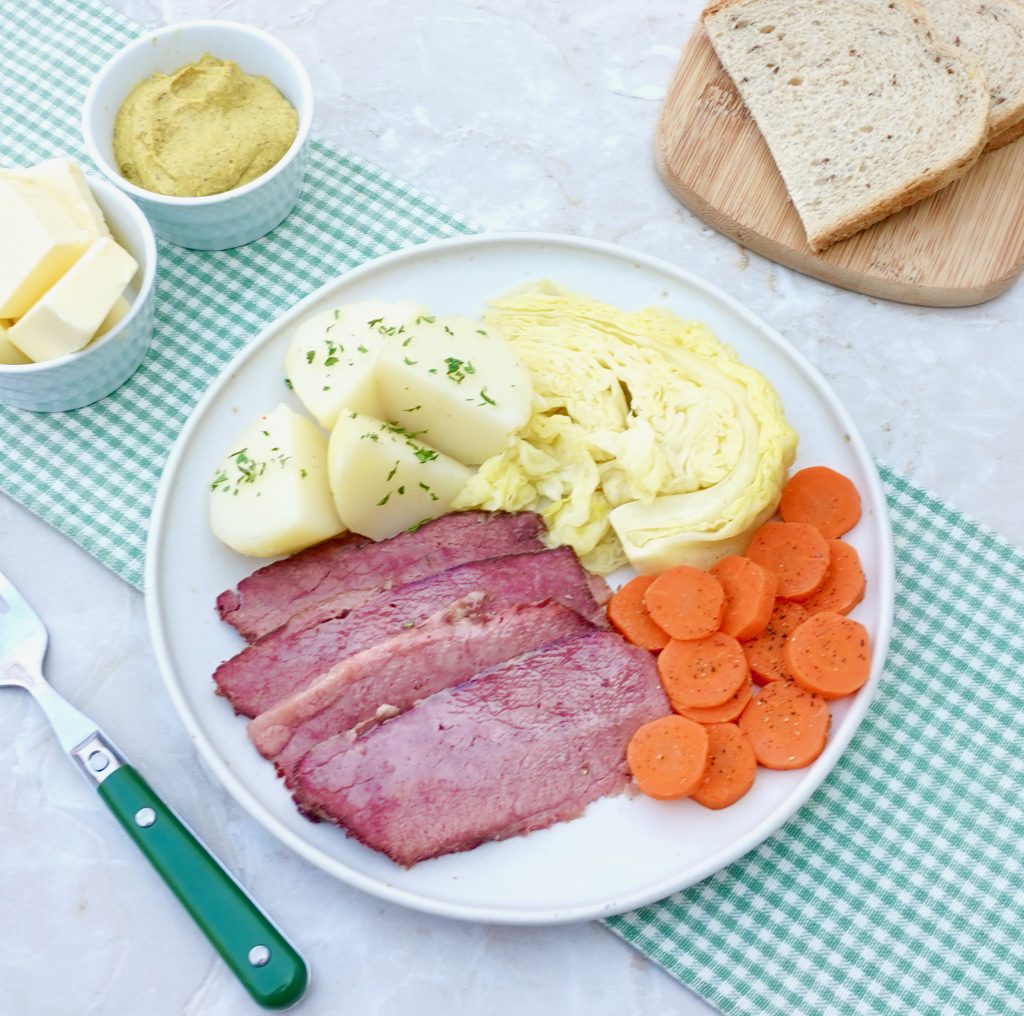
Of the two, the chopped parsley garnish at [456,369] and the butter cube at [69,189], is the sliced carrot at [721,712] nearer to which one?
the chopped parsley garnish at [456,369]

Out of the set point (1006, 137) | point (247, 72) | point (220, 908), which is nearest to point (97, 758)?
point (220, 908)

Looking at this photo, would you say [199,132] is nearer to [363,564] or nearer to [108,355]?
[108,355]

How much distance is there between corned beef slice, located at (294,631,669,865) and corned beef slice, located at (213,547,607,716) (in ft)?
0.56

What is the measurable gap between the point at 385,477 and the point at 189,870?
3.19 ft

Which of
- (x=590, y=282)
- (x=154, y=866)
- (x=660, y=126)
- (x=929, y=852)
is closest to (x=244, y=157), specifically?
(x=590, y=282)

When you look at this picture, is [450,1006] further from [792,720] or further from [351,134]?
[351,134]

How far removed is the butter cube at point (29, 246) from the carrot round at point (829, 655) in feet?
6.40

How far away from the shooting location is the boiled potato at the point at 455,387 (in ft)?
8.85

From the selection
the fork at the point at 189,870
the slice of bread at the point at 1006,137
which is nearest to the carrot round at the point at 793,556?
the fork at the point at 189,870

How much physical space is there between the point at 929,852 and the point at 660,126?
7.17ft

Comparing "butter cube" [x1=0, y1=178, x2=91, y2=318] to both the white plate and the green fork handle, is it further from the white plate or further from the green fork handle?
the green fork handle

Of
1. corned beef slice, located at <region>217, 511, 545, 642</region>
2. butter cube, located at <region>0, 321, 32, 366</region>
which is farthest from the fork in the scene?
butter cube, located at <region>0, 321, 32, 366</region>

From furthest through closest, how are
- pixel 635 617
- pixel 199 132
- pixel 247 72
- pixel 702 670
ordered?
pixel 247 72 → pixel 199 132 → pixel 635 617 → pixel 702 670

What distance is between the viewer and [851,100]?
3375 millimetres
